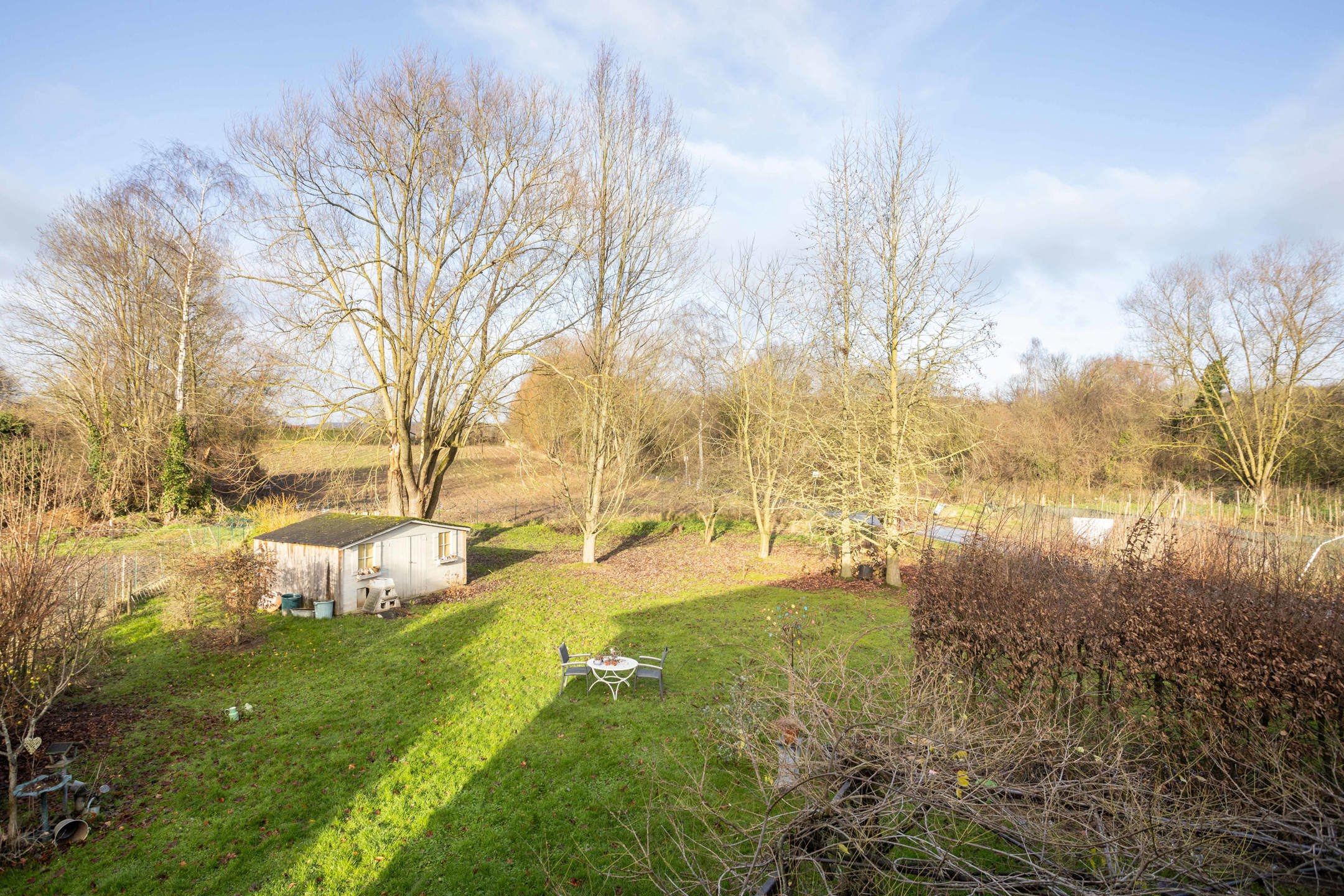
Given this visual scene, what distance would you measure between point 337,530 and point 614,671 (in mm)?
8487

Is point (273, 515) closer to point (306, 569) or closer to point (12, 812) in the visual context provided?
point (306, 569)

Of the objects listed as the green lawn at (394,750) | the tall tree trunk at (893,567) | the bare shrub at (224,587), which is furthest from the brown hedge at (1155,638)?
the bare shrub at (224,587)

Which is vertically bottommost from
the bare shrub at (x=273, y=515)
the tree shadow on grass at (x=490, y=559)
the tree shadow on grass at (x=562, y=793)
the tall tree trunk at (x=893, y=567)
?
the tree shadow on grass at (x=562, y=793)

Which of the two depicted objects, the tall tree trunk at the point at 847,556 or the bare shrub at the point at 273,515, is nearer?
the tall tree trunk at the point at 847,556

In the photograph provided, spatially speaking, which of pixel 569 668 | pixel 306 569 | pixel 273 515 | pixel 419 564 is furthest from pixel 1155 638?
pixel 273 515

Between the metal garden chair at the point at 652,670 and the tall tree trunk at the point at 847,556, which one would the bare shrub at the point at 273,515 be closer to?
the metal garden chair at the point at 652,670

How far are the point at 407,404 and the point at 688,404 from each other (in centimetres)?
1078

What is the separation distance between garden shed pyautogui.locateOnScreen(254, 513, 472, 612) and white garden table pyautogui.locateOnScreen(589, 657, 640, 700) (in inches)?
269

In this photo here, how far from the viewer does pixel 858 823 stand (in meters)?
2.76

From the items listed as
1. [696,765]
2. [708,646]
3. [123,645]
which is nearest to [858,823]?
[696,765]

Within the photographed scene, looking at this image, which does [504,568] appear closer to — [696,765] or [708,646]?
[708,646]

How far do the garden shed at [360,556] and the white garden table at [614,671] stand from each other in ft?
22.4

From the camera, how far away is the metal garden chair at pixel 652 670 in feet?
31.0

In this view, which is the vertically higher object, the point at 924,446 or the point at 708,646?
the point at 924,446
